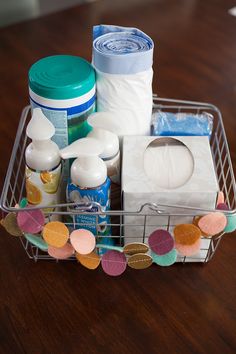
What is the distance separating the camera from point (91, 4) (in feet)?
3.78

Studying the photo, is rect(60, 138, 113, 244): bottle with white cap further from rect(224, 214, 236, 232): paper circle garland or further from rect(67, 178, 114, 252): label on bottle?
rect(224, 214, 236, 232): paper circle garland

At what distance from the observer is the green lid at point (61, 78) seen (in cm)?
52

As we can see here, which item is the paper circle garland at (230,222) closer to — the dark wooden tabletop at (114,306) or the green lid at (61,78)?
the dark wooden tabletop at (114,306)

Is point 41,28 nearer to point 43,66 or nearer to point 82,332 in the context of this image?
point 43,66

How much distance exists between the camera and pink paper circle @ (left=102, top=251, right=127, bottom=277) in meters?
0.51

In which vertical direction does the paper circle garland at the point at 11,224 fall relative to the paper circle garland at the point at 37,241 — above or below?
above

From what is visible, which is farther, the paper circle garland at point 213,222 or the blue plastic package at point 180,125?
the blue plastic package at point 180,125

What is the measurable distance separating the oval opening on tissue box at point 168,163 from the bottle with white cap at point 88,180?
0.20ft

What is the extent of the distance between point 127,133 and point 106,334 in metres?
0.26

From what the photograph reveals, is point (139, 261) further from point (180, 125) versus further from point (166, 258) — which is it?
point (180, 125)

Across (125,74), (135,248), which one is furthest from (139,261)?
(125,74)

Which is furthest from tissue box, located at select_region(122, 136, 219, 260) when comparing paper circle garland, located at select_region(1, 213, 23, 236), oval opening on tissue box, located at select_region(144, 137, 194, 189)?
paper circle garland, located at select_region(1, 213, 23, 236)

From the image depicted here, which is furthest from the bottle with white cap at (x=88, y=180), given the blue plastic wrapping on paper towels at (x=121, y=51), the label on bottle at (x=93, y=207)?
the blue plastic wrapping on paper towels at (x=121, y=51)

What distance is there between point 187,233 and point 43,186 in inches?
7.0
